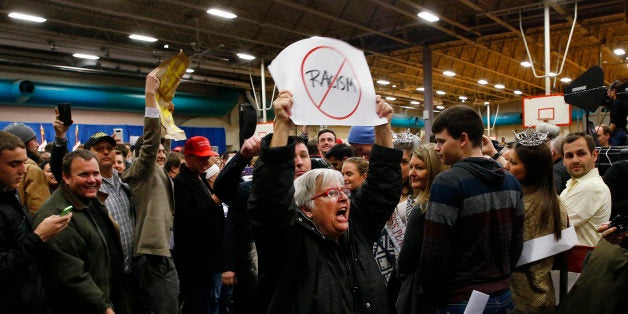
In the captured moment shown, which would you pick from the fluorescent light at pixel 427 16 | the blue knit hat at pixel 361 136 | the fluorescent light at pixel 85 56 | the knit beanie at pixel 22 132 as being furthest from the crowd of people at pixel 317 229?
the fluorescent light at pixel 85 56

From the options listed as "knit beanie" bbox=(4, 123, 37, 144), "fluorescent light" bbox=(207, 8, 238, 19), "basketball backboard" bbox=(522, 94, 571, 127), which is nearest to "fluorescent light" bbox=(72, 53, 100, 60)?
"fluorescent light" bbox=(207, 8, 238, 19)

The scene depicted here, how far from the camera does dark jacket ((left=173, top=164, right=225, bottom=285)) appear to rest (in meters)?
3.79

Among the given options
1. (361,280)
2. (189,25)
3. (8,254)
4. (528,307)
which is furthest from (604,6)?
(8,254)

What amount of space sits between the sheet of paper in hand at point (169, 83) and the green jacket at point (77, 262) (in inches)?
32.2

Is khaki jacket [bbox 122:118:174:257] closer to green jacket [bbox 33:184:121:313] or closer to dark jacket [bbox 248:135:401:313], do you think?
green jacket [bbox 33:184:121:313]

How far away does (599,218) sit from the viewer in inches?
122

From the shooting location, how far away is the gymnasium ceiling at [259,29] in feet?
33.7

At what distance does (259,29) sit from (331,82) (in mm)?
11193

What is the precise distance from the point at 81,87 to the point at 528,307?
41.2ft

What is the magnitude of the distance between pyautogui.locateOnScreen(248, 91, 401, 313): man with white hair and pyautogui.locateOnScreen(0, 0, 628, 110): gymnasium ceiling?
320 inches

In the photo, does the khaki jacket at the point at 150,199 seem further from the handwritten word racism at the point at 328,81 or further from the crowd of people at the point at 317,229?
the handwritten word racism at the point at 328,81

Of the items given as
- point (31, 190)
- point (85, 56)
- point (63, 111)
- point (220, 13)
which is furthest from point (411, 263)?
point (85, 56)

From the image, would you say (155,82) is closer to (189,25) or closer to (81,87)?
(189,25)

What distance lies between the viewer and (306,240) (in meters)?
1.86
